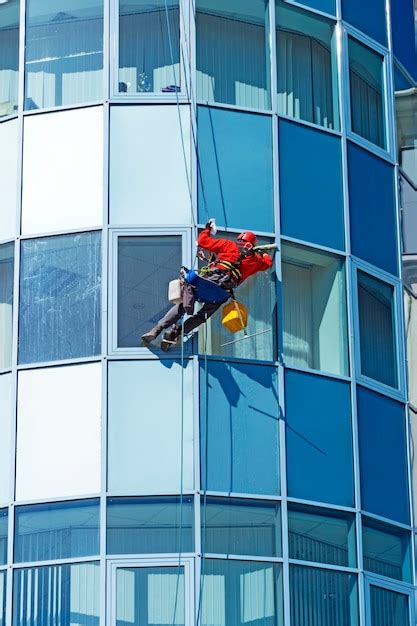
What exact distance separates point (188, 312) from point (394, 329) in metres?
3.38

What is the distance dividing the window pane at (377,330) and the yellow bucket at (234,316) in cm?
185

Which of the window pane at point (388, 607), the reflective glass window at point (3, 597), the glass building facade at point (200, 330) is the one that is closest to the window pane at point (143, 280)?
the glass building facade at point (200, 330)

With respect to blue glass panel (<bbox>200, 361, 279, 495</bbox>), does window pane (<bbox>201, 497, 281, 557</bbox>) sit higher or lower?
lower

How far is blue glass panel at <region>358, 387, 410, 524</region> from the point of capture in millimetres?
23062

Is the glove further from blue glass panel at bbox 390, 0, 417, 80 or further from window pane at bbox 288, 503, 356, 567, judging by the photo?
blue glass panel at bbox 390, 0, 417, 80

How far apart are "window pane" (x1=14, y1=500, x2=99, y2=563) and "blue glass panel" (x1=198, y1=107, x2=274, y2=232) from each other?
3.68 metres

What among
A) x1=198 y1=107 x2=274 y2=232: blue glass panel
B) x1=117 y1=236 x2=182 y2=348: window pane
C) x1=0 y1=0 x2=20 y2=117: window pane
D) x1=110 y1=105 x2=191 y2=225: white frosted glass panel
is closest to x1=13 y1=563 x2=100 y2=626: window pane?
Answer: x1=117 y1=236 x2=182 y2=348: window pane

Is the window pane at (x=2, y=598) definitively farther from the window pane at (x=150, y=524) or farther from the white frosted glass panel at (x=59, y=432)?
the window pane at (x=150, y=524)

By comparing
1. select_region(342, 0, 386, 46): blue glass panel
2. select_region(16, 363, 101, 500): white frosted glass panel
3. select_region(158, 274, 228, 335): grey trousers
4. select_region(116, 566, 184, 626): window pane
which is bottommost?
select_region(116, 566, 184, 626): window pane

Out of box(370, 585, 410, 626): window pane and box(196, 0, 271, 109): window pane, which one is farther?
box(196, 0, 271, 109): window pane

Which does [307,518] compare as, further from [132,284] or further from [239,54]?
[239,54]

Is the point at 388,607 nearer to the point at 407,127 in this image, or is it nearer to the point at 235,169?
the point at 235,169

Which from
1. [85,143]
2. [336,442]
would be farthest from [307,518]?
[85,143]

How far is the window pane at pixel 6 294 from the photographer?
76.0 ft
